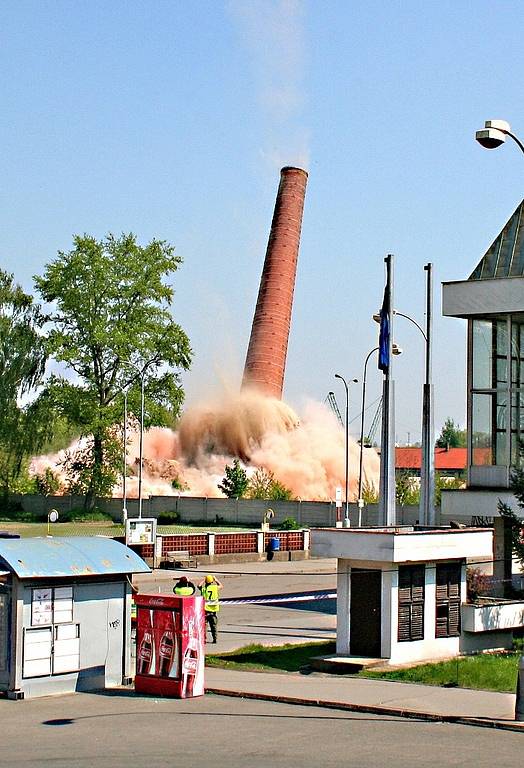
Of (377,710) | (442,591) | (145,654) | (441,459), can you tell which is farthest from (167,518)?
(441,459)

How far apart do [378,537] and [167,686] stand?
17.6ft

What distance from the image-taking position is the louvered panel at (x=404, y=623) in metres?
23.1

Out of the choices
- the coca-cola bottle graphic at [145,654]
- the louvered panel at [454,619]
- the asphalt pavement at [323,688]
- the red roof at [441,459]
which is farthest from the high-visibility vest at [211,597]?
the red roof at [441,459]

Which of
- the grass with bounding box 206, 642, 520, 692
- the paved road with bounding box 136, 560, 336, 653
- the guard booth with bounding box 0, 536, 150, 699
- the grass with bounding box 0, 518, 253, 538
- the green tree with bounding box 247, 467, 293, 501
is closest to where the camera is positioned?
the guard booth with bounding box 0, 536, 150, 699

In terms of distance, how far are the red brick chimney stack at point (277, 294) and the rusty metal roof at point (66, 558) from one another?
64044mm

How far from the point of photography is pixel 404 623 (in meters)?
23.2

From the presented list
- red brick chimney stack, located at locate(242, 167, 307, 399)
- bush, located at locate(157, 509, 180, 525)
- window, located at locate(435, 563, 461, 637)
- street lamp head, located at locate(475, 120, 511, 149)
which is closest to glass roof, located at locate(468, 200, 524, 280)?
window, located at locate(435, 563, 461, 637)

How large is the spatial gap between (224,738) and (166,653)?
374 centimetres

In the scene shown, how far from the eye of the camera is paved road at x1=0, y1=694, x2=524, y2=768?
1448cm

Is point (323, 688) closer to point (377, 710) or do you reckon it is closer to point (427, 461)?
point (377, 710)

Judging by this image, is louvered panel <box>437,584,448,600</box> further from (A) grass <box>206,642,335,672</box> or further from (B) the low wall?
(B) the low wall

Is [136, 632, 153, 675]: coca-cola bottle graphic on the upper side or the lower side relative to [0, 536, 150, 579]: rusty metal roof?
lower

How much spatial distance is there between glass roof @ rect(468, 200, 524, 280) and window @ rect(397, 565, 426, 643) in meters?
9.56

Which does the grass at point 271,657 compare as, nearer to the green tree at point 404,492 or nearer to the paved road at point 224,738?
the paved road at point 224,738
